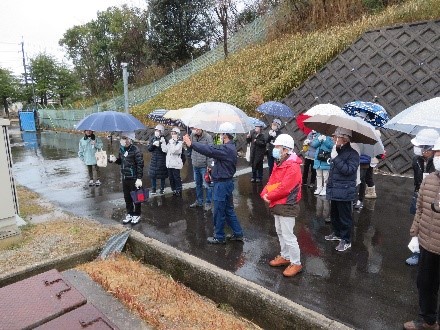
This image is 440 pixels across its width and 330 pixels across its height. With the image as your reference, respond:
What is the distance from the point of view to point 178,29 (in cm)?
2633

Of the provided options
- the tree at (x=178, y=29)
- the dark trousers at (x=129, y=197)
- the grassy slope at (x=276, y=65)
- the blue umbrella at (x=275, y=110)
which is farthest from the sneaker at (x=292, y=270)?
the tree at (x=178, y=29)

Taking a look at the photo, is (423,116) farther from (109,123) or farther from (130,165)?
(109,123)

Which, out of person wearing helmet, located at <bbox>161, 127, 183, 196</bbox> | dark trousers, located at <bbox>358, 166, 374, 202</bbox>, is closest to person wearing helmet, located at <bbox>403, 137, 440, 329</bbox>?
dark trousers, located at <bbox>358, 166, 374, 202</bbox>

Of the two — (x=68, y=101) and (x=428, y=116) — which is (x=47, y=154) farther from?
(x=68, y=101)

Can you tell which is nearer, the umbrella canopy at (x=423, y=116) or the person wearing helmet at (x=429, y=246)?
the person wearing helmet at (x=429, y=246)

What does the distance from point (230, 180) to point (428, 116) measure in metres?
2.70

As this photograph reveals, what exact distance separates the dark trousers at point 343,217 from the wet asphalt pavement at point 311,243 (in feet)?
0.87

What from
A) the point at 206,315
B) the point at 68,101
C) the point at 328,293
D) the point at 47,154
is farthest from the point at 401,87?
the point at 68,101

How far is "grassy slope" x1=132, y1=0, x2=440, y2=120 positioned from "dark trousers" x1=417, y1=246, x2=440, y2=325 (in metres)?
10.5

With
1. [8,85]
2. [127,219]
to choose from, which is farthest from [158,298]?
[8,85]

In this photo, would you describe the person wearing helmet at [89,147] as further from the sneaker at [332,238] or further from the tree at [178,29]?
the tree at [178,29]

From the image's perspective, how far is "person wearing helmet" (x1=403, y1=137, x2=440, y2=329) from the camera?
9.98ft

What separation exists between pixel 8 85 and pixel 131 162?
49181mm

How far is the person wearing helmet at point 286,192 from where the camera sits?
164 inches
